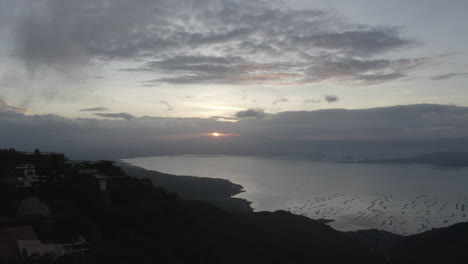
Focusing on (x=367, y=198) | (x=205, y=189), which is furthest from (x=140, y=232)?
(x=367, y=198)

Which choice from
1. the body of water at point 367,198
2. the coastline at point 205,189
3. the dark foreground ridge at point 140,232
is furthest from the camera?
the coastline at point 205,189

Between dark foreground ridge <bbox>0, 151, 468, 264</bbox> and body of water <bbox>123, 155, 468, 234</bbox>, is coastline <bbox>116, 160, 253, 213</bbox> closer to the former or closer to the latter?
body of water <bbox>123, 155, 468, 234</bbox>

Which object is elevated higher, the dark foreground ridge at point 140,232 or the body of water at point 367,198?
the dark foreground ridge at point 140,232

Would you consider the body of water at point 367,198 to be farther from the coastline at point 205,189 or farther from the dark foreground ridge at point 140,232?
the dark foreground ridge at point 140,232

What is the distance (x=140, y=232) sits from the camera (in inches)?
336

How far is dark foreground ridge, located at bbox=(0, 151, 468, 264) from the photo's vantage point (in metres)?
6.08

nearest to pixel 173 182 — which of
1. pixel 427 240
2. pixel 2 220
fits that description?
pixel 427 240

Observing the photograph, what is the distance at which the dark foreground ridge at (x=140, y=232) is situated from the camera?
6.08m

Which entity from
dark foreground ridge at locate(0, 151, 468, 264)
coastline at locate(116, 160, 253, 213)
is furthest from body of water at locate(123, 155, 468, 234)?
dark foreground ridge at locate(0, 151, 468, 264)

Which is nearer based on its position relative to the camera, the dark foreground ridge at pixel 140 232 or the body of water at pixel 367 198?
the dark foreground ridge at pixel 140 232

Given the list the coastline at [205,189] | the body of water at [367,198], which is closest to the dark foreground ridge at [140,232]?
the body of water at [367,198]

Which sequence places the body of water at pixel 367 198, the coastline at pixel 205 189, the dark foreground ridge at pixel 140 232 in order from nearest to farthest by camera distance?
the dark foreground ridge at pixel 140 232, the body of water at pixel 367 198, the coastline at pixel 205 189

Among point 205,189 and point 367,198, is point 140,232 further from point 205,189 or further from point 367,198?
point 367,198

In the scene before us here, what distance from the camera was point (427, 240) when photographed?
65.0 feet
